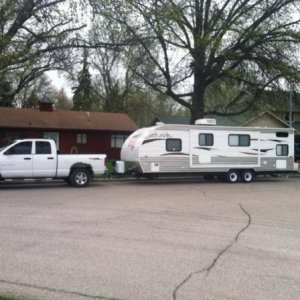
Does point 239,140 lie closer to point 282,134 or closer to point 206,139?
point 206,139

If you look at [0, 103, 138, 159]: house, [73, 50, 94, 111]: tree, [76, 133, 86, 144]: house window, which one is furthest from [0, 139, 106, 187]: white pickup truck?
[73, 50, 94, 111]: tree

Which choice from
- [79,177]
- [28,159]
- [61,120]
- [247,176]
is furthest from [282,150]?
[61,120]

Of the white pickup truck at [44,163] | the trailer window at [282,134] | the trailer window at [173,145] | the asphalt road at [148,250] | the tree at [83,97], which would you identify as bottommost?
the asphalt road at [148,250]

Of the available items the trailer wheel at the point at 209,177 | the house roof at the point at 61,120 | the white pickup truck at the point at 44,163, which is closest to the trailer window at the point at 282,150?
the trailer wheel at the point at 209,177

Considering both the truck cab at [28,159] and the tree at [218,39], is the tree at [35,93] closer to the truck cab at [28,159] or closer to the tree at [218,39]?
the tree at [218,39]

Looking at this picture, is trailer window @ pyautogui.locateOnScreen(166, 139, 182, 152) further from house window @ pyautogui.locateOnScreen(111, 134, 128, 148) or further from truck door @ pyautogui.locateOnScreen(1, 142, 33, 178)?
house window @ pyautogui.locateOnScreen(111, 134, 128, 148)

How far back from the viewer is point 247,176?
2606 centimetres

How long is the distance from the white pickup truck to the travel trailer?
2751 millimetres

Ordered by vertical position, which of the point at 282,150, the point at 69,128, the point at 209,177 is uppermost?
the point at 69,128

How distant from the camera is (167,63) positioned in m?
31.9

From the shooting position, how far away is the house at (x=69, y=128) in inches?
1411

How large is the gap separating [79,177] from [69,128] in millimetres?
16532

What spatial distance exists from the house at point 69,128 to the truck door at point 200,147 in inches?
589

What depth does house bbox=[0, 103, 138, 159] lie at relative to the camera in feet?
118
